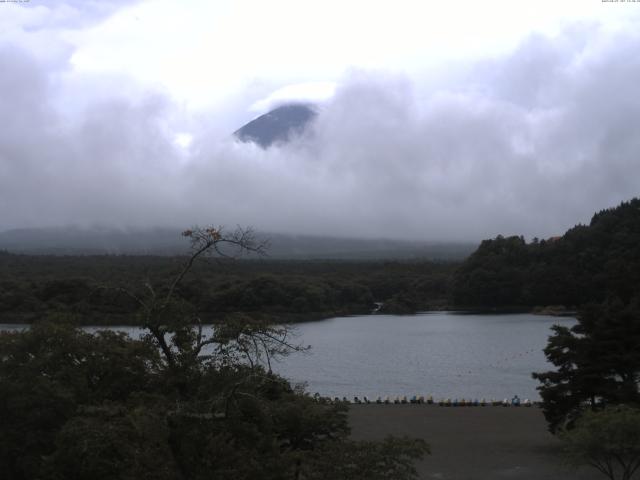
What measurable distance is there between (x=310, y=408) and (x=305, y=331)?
41.3m

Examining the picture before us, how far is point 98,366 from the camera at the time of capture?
11383 mm

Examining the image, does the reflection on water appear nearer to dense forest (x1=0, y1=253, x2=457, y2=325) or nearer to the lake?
the lake

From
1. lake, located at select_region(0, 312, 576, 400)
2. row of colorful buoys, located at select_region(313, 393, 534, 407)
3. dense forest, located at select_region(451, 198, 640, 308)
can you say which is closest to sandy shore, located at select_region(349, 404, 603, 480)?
row of colorful buoys, located at select_region(313, 393, 534, 407)

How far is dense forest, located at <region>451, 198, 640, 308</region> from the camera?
63.9 metres

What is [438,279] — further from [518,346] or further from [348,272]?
[518,346]

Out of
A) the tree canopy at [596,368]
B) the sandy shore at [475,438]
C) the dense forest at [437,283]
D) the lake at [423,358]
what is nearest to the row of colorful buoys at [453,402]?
the sandy shore at [475,438]

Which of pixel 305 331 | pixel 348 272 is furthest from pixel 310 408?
pixel 348 272

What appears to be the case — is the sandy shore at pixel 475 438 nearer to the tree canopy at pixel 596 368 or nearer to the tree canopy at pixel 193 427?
the tree canopy at pixel 596 368

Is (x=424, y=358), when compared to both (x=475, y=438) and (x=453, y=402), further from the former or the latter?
(x=475, y=438)

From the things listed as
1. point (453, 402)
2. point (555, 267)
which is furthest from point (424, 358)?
point (555, 267)

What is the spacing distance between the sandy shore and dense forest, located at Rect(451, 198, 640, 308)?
4173 cm

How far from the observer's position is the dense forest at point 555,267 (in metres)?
63.9

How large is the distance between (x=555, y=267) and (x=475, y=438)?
51.1m

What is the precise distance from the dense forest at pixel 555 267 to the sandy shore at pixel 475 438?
1643 inches
